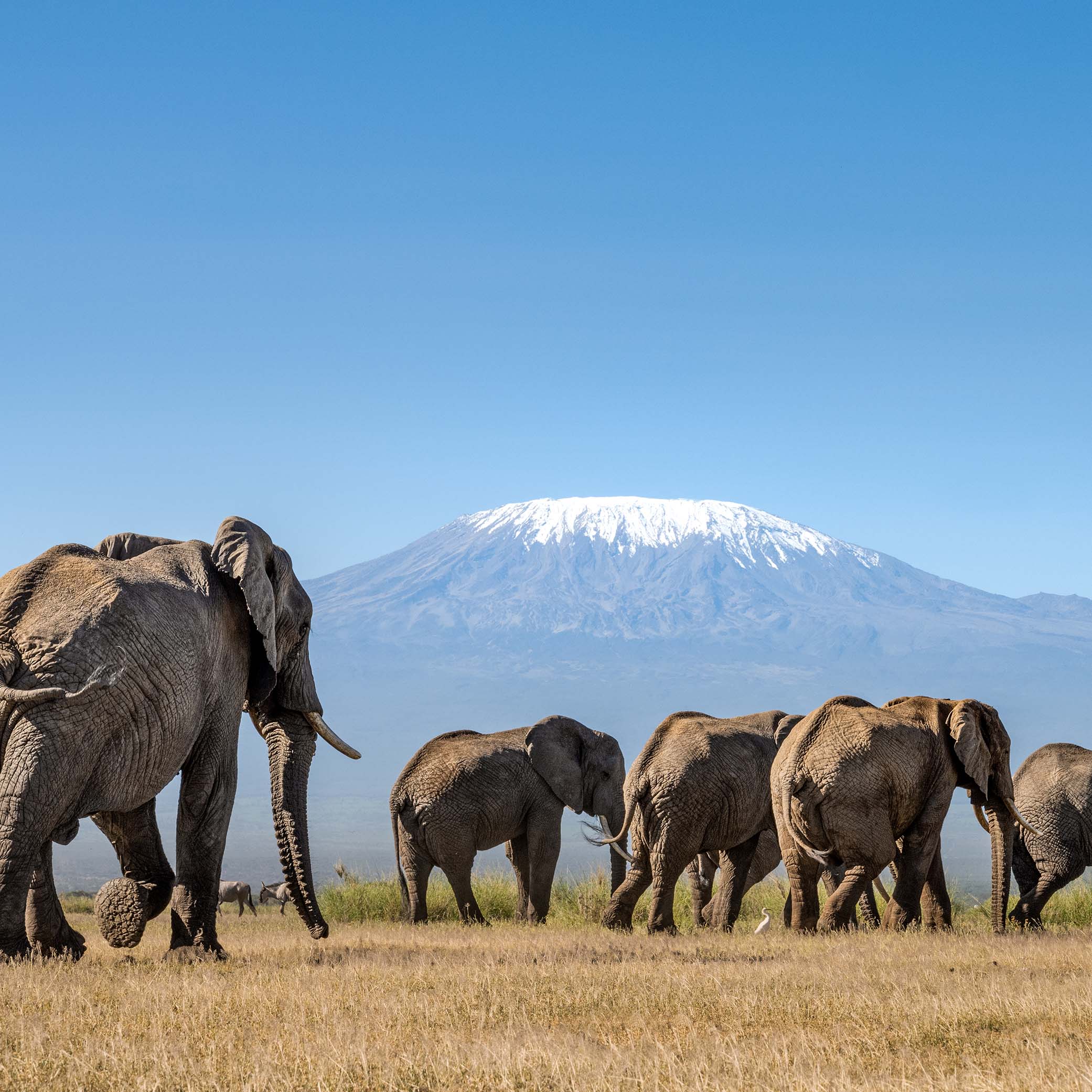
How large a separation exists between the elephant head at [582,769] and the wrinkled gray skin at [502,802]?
2 cm

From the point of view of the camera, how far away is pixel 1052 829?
1830 cm

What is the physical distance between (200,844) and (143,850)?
0.70 metres

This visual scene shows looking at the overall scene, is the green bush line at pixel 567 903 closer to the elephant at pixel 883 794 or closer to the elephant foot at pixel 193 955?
the elephant at pixel 883 794

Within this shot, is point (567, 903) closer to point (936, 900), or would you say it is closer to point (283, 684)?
point (936, 900)

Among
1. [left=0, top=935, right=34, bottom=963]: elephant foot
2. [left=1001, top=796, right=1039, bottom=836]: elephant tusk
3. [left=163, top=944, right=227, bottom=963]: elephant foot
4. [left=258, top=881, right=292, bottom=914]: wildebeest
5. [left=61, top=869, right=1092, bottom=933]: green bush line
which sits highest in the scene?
[left=1001, top=796, right=1039, bottom=836]: elephant tusk

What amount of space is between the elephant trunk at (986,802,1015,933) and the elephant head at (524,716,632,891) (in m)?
5.57

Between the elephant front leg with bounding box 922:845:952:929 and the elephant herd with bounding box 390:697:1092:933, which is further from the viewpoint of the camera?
the elephant front leg with bounding box 922:845:952:929

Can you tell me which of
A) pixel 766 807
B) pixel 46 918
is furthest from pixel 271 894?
pixel 46 918

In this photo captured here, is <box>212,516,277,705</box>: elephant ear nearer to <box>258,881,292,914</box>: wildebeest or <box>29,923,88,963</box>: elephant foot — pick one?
<box>29,923,88,963</box>: elephant foot

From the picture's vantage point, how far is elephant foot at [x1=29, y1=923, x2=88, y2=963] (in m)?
11.0

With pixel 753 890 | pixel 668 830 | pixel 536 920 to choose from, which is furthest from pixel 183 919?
pixel 753 890

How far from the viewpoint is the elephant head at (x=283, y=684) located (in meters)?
12.2

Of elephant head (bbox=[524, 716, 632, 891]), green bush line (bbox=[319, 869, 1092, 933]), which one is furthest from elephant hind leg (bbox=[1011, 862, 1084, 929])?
elephant head (bbox=[524, 716, 632, 891])

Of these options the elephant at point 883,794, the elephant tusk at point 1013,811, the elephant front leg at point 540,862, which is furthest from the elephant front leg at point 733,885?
the elephant tusk at point 1013,811
